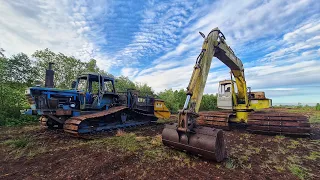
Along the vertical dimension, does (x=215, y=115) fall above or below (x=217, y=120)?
above

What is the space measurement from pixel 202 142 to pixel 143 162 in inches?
55.5

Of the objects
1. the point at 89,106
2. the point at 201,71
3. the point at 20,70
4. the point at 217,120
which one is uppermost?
the point at 20,70

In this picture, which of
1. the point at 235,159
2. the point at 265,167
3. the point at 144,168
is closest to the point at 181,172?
the point at 144,168

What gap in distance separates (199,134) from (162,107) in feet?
21.2

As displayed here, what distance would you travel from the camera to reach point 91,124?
289 inches

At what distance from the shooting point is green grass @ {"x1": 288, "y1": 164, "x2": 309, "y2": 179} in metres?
3.28

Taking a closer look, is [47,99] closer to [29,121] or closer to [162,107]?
[29,121]

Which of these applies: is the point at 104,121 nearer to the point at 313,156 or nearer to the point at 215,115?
the point at 215,115

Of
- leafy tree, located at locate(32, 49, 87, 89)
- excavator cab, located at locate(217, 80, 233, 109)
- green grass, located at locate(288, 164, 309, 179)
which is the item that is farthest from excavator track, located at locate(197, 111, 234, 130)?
leafy tree, located at locate(32, 49, 87, 89)

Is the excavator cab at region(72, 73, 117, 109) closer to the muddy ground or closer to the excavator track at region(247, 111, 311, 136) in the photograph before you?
the muddy ground

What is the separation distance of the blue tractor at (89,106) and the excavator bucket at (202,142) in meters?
3.79

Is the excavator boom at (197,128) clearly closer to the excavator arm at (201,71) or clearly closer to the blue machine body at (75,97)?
the excavator arm at (201,71)

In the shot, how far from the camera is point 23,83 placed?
36.6ft

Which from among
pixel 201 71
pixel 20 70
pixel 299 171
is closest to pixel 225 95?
pixel 201 71
